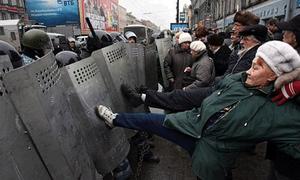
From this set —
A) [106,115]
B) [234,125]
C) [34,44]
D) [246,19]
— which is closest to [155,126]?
[106,115]

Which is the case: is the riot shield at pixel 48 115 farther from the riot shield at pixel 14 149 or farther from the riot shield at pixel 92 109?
the riot shield at pixel 92 109

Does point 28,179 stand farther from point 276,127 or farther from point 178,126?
point 276,127

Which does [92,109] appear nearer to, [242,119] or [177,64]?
[242,119]

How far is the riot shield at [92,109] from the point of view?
84.8 inches

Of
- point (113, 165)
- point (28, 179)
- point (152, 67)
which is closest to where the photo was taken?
point (28, 179)

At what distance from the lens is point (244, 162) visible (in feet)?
12.6

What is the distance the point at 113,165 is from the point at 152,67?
7.71 ft

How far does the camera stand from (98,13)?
31000 mm

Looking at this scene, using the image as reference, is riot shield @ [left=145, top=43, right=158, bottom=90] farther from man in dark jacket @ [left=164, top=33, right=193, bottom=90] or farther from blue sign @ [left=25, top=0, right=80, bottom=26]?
blue sign @ [left=25, top=0, right=80, bottom=26]

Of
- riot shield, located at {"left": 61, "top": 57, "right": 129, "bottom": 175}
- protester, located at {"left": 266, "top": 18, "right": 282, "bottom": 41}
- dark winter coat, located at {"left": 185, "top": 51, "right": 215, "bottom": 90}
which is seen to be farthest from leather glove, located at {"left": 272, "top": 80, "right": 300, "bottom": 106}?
protester, located at {"left": 266, "top": 18, "right": 282, "bottom": 41}

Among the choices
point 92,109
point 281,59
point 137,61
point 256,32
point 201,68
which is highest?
point 256,32

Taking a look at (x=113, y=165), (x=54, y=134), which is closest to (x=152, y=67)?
(x=113, y=165)

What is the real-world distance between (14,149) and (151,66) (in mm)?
3345

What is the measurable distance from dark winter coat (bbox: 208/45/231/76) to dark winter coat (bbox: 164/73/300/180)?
7.62ft
